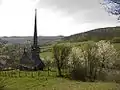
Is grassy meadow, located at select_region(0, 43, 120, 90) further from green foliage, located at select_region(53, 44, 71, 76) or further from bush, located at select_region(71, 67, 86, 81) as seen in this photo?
green foliage, located at select_region(53, 44, 71, 76)

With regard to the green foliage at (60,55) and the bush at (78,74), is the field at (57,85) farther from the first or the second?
the green foliage at (60,55)

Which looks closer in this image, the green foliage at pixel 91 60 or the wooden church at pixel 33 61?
the green foliage at pixel 91 60

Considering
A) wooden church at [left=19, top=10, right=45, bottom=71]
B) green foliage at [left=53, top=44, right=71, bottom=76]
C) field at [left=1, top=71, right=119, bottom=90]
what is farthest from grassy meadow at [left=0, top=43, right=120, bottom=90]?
wooden church at [left=19, top=10, right=45, bottom=71]

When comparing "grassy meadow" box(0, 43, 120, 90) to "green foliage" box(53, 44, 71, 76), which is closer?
"grassy meadow" box(0, 43, 120, 90)

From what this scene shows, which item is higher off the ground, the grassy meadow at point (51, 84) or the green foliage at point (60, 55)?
the green foliage at point (60, 55)

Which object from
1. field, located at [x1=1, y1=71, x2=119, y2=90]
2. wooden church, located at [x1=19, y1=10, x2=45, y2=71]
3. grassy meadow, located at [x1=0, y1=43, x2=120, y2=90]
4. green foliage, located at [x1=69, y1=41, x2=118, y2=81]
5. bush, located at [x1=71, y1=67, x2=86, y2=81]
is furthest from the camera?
wooden church, located at [x1=19, y1=10, x2=45, y2=71]

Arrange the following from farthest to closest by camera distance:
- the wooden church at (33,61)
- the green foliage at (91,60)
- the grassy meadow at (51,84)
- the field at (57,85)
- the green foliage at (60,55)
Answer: the wooden church at (33,61), the green foliage at (60,55), the green foliage at (91,60), the grassy meadow at (51,84), the field at (57,85)

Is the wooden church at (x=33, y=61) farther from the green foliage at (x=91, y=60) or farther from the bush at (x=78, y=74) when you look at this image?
the bush at (x=78, y=74)

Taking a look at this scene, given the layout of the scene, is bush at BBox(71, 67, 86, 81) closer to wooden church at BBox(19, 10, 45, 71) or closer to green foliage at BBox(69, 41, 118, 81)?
green foliage at BBox(69, 41, 118, 81)

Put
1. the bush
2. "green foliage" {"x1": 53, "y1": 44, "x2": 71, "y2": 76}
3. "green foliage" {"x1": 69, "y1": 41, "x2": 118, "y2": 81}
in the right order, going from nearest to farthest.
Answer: the bush < "green foliage" {"x1": 69, "y1": 41, "x2": 118, "y2": 81} < "green foliage" {"x1": 53, "y1": 44, "x2": 71, "y2": 76}

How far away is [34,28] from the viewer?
106m

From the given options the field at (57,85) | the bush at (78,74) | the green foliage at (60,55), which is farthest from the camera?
the green foliage at (60,55)

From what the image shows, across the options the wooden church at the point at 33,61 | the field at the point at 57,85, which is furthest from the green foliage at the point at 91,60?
the wooden church at the point at 33,61

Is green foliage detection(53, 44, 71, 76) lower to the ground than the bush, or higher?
higher
